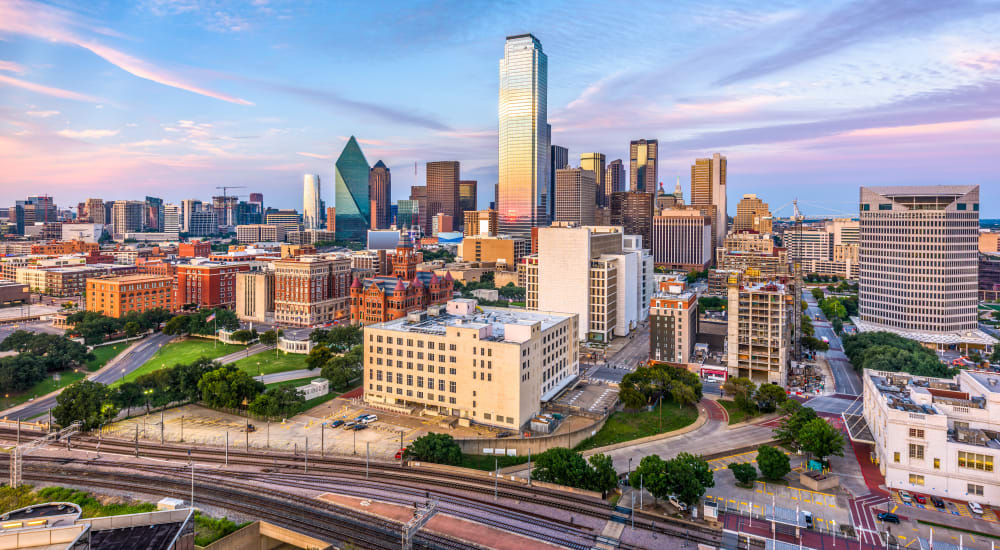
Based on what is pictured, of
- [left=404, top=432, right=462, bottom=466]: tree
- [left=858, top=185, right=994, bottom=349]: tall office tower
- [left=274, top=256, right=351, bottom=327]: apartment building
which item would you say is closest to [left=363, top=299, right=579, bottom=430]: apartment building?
[left=404, top=432, right=462, bottom=466]: tree

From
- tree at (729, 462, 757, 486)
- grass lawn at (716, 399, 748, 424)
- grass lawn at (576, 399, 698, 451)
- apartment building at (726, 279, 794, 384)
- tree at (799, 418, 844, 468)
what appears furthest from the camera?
apartment building at (726, 279, 794, 384)

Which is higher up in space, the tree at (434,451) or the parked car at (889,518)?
the tree at (434,451)

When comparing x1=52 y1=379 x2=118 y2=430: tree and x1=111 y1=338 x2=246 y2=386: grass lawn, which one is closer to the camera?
x1=52 y1=379 x2=118 y2=430: tree

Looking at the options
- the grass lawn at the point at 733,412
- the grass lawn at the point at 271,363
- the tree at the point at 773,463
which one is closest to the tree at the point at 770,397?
the grass lawn at the point at 733,412

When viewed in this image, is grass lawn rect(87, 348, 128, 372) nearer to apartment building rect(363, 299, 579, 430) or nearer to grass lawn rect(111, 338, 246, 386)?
grass lawn rect(111, 338, 246, 386)

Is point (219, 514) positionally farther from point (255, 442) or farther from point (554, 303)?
point (554, 303)

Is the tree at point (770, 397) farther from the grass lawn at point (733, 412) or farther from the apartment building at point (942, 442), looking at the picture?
the apartment building at point (942, 442)

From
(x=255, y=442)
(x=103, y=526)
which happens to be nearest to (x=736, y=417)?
(x=255, y=442)

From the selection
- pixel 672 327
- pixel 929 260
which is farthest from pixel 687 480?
pixel 929 260
